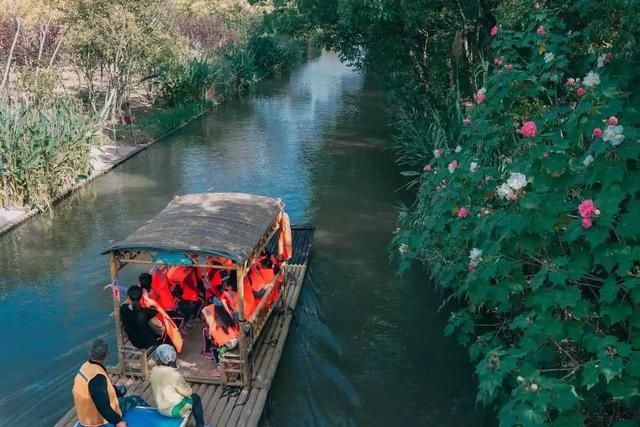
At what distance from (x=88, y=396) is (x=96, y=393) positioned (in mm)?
183

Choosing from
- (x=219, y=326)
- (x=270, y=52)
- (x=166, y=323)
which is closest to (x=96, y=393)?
(x=166, y=323)

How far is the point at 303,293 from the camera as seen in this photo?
12273 millimetres

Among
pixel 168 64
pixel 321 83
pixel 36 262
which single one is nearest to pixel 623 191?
pixel 36 262

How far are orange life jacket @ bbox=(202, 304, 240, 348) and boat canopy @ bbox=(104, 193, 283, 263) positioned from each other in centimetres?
107

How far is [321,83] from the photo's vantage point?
39531 mm

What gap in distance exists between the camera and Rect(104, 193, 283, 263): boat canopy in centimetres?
798

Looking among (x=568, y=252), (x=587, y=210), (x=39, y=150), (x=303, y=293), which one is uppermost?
(x=587, y=210)

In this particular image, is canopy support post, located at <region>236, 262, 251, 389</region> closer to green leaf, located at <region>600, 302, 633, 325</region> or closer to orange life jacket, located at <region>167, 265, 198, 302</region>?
orange life jacket, located at <region>167, 265, 198, 302</region>

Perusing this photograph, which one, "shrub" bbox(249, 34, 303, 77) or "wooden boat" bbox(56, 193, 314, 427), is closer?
"wooden boat" bbox(56, 193, 314, 427)

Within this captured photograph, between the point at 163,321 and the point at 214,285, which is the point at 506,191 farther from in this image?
the point at 214,285

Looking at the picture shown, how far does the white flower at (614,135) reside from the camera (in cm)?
490

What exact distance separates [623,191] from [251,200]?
6.49 meters

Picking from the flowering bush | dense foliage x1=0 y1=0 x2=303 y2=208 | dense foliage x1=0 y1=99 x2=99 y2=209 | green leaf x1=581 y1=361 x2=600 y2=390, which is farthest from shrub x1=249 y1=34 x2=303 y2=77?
green leaf x1=581 y1=361 x2=600 y2=390

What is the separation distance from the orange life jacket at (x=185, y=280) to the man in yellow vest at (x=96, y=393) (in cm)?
347
